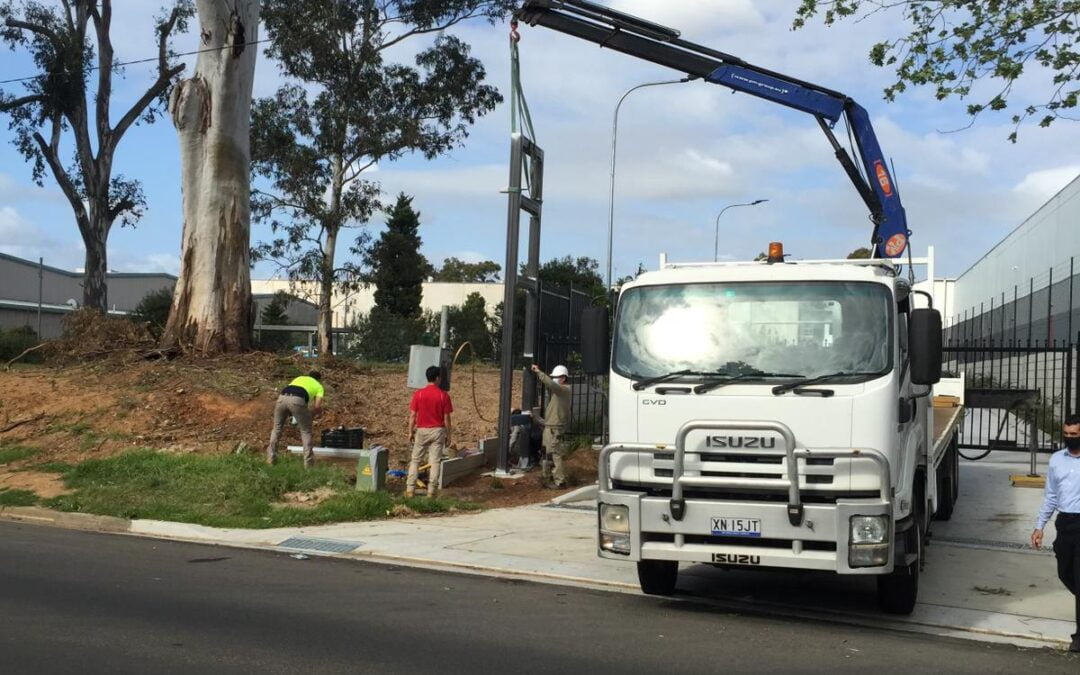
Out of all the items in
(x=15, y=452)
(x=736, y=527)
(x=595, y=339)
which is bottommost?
(x=15, y=452)

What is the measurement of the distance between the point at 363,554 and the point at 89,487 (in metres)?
5.40

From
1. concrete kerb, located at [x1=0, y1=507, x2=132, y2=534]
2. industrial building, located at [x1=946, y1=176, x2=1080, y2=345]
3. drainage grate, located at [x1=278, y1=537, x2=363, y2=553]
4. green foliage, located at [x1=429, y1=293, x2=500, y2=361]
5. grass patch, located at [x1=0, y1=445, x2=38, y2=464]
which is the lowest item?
concrete kerb, located at [x1=0, y1=507, x2=132, y2=534]

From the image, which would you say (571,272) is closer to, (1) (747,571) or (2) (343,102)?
(2) (343,102)

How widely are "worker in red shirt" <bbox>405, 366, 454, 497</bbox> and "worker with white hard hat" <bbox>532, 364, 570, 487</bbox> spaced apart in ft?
6.54

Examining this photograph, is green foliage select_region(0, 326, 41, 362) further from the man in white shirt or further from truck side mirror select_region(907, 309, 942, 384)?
the man in white shirt

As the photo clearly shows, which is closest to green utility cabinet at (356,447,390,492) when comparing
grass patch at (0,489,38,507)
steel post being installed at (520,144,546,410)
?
steel post being installed at (520,144,546,410)

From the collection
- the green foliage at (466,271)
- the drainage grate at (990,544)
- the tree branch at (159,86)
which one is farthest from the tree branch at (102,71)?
the green foliage at (466,271)

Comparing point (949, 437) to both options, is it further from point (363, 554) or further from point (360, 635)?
point (360, 635)

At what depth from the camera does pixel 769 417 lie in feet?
25.0

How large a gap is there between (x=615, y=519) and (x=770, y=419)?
1.43 m

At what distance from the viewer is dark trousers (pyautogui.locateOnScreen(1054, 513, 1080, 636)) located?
7.44 metres

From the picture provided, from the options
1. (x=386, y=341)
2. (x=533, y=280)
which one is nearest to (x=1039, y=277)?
(x=386, y=341)

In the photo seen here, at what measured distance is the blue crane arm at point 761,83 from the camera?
14930 mm

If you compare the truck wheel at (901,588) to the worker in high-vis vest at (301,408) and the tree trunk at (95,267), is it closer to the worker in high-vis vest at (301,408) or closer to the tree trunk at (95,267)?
the worker in high-vis vest at (301,408)
